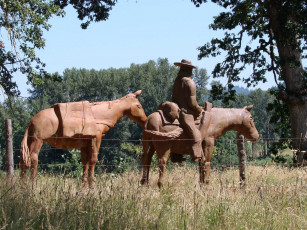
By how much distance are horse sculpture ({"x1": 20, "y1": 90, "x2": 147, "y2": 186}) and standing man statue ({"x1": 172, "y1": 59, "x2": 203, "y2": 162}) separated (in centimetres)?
151

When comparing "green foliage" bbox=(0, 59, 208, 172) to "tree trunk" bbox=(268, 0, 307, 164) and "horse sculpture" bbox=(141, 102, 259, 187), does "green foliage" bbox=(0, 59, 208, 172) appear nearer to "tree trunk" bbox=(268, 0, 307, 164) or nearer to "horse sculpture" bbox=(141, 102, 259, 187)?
"tree trunk" bbox=(268, 0, 307, 164)

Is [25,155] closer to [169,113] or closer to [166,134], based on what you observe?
[166,134]

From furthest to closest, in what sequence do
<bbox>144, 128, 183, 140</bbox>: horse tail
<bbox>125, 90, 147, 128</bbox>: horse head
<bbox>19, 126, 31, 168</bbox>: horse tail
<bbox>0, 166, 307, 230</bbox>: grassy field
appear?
<bbox>125, 90, 147, 128</bbox>: horse head → <bbox>144, 128, 183, 140</bbox>: horse tail → <bbox>19, 126, 31, 168</bbox>: horse tail → <bbox>0, 166, 307, 230</bbox>: grassy field

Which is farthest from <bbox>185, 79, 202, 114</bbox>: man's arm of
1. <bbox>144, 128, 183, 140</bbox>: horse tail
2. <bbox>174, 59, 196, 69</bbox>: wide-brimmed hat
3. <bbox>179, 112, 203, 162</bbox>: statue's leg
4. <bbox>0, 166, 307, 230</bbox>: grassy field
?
<bbox>0, 166, 307, 230</bbox>: grassy field

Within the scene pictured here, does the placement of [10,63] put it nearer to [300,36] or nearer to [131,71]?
[300,36]

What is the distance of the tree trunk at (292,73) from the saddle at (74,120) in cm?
685

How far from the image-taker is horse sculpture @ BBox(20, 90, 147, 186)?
829 cm

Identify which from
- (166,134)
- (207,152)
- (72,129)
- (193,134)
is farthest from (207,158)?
(72,129)

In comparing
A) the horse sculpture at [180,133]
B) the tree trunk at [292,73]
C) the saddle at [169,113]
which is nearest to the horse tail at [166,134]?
the horse sculpture at [180,133]

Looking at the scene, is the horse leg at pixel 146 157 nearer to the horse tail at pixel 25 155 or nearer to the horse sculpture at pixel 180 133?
the horse sculpture at pixel 180 133

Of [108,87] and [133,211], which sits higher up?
[108,87]

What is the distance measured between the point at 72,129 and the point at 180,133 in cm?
208

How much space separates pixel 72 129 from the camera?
8633mm

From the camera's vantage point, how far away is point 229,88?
15086 millimetres
